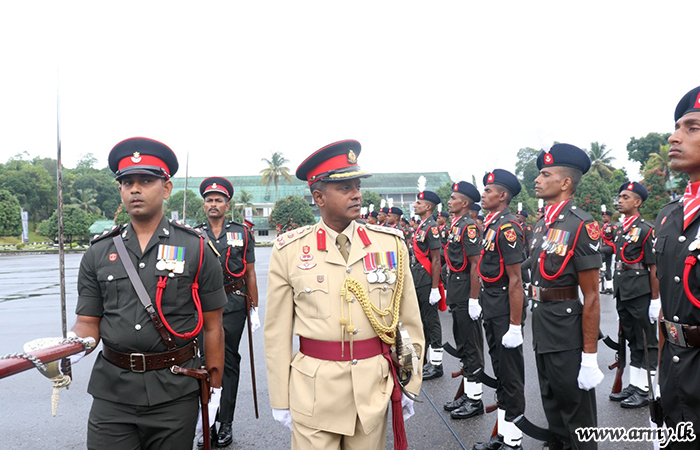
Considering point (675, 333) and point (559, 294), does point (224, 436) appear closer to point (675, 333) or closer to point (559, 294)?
point (559, 294)

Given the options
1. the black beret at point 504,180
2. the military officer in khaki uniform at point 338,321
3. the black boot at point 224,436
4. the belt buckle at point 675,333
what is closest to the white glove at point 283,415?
the military officer in khaki uniform at point 338,321

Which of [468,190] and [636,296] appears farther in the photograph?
[468,190]

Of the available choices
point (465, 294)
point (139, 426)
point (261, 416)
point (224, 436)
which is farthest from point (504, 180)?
point (139, 426)

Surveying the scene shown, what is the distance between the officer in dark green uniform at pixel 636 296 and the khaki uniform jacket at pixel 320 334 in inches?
152

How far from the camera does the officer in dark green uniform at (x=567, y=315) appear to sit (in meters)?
3.27

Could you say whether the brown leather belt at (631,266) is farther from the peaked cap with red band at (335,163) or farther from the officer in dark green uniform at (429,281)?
the peaked cap with red band at (335,163)

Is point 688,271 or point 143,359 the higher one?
point 688,271

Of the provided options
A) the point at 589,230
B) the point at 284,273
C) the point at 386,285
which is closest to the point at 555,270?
the point at 589,230

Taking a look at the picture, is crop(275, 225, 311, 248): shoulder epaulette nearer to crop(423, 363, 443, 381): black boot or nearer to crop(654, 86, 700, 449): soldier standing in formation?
crop(654, 86, 700, 449): soldier standing in formation

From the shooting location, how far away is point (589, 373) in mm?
3178

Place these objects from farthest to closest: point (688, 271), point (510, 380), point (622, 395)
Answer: point (622, 395)
point (510, 380)
point (688, 271)

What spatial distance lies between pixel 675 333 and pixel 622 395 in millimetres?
3276

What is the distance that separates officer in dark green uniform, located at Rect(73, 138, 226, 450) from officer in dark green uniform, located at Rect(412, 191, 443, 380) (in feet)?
13.6

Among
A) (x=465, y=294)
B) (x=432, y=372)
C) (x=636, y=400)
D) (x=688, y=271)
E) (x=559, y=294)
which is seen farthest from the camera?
(x=432, y=372)
